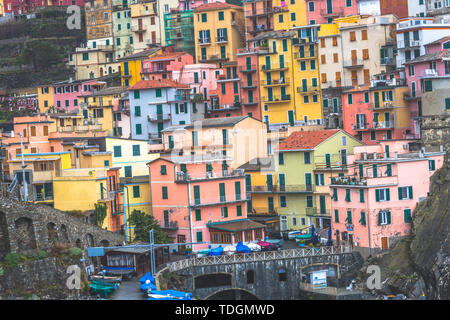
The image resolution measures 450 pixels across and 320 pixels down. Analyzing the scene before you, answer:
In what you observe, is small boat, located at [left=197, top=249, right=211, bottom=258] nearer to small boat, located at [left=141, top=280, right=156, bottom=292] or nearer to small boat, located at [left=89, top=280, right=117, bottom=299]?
small boat, located at [left=141, top=280, right=156, bottom=292]

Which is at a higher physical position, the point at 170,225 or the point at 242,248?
the point at 170,225

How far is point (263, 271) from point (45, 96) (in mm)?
48861

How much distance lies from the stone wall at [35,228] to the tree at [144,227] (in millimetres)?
5705

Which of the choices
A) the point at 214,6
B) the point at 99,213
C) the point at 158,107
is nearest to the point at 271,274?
the point at 99,213

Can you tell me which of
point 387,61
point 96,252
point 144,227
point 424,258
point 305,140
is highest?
point 387,61

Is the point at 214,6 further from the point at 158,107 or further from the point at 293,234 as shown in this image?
the point at 293,234

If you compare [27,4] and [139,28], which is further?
[27,4]

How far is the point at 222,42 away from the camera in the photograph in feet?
290

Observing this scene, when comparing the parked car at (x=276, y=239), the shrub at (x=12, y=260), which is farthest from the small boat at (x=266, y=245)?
the shrub at (x=12, y=260)

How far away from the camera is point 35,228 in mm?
49000

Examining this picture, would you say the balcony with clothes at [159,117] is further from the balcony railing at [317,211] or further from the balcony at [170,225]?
the balcony at [170,225]

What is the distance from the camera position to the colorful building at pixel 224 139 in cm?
6919
